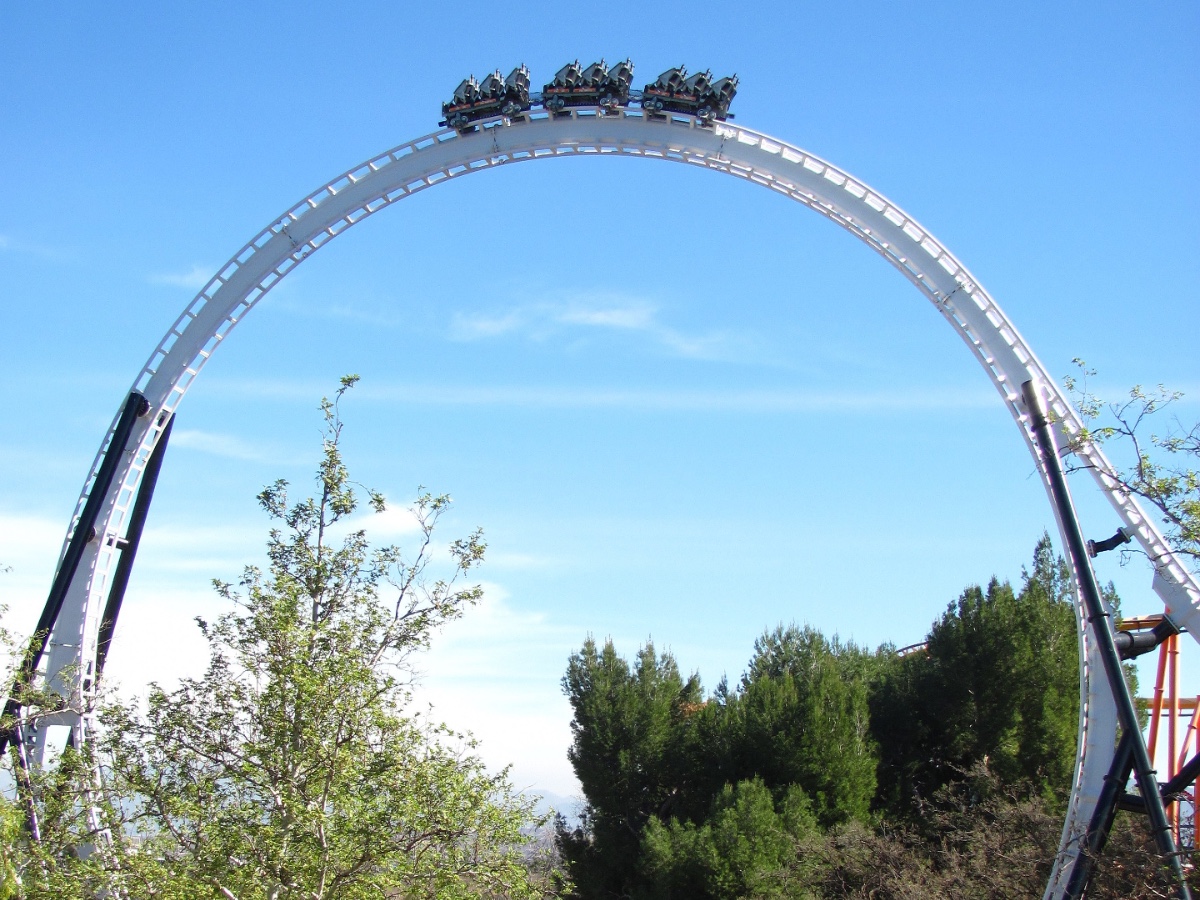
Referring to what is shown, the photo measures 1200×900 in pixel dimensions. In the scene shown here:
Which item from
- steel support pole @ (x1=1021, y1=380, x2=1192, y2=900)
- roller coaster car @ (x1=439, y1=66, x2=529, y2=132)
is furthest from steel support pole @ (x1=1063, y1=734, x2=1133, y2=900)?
roller coaster car @ (x1=439, y1=66, x2=529, y2=132)

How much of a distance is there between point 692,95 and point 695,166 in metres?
0.93

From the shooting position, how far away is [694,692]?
37.9 m

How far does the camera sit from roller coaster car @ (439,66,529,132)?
14.9 metres

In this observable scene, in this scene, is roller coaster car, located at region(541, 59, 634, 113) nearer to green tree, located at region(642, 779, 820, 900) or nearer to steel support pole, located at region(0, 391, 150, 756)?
steel support pole, located at region(0, 391, 150, 756)

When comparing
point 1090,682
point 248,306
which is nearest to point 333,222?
point 248,306

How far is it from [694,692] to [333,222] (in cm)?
2653

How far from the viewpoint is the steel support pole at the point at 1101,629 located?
11.2 metres

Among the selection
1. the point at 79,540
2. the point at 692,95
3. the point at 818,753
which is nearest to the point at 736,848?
the point at 818,753

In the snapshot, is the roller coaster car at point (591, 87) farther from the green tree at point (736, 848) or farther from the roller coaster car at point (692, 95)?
the green tree at point (736, 848)

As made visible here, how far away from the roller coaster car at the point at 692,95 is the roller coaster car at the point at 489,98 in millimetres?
1736

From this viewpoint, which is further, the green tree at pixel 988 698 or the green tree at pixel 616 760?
the green tree at pixel 616 760

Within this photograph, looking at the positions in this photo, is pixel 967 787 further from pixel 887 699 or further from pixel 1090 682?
pixel 1090 682

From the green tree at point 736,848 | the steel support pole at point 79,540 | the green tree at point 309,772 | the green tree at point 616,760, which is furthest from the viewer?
the green tree at point 616,760

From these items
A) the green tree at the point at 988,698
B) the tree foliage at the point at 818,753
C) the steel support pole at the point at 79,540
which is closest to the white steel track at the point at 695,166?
the steel support pole at the point at 79,540
